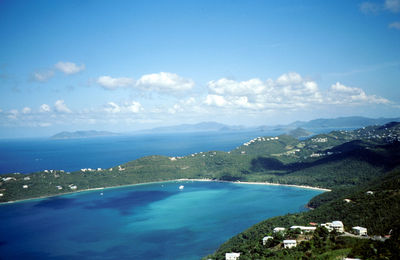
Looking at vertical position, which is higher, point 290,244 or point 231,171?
point 290,244

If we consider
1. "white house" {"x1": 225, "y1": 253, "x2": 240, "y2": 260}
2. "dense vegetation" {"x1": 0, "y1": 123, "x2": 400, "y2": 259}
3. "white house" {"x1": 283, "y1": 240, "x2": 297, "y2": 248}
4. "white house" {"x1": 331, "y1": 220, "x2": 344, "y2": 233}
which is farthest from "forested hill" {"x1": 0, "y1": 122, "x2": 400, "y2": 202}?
"white house" {"x1": 225, "y1": 253, "x2": 240, "y2": 260}

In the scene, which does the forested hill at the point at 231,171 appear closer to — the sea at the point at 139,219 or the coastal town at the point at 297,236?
the sea at the point at 139,219

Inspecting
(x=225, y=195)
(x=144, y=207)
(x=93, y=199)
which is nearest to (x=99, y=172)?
(x=93, y=199)

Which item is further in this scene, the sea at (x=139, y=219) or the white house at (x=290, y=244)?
the sea at (x=139, y=219)

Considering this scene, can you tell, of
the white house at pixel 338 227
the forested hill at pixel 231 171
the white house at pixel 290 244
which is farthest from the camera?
the forested hill at pixel 231 171

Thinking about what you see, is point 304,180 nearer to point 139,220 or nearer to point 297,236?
point 139,220

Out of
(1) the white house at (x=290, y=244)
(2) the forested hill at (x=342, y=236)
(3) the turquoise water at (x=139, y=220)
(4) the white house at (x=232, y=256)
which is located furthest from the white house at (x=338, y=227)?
(3) the turquoise water at (x=139, y=220)

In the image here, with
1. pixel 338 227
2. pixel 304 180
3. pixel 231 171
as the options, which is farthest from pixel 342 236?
pixel 231 171
